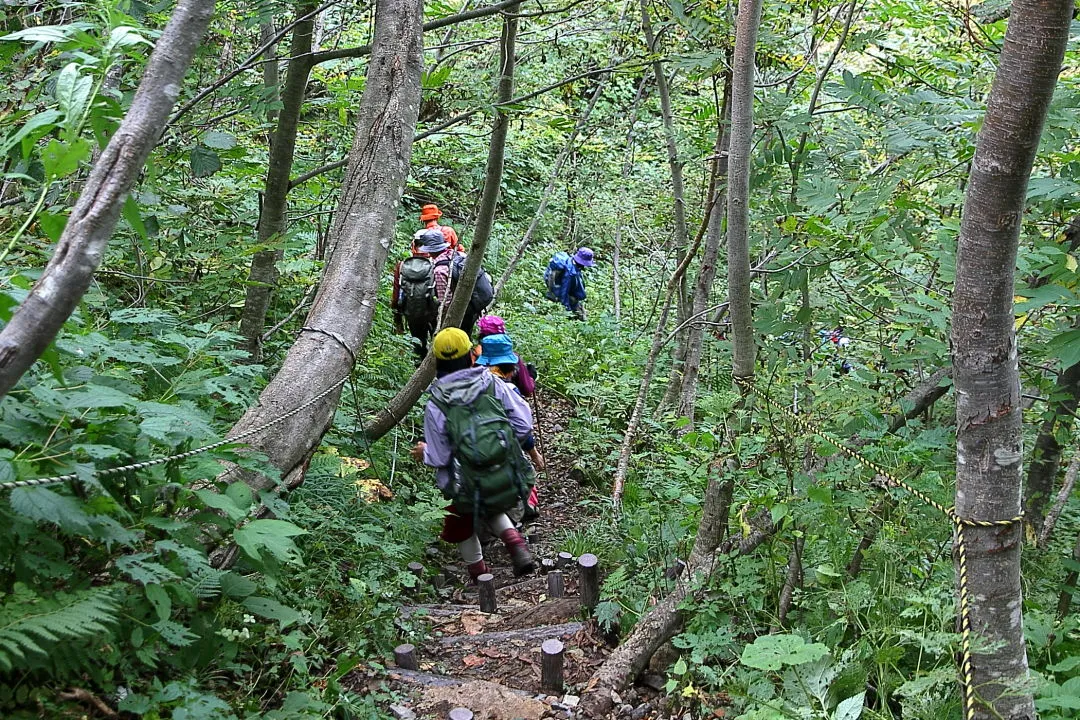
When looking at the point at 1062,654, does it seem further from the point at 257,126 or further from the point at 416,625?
the point at 257,126

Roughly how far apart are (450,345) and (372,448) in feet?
5.79

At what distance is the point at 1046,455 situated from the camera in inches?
171

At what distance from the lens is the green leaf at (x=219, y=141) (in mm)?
4551

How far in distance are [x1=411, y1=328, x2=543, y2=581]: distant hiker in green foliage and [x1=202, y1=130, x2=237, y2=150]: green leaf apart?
1883 mm

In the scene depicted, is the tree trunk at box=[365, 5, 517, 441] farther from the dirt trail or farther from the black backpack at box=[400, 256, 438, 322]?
the black backpack at box=[400, 256, 438, 322]

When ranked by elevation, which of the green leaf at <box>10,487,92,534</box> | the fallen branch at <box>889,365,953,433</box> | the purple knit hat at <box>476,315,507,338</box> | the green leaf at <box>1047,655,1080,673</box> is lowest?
the green leaf at <box>1047,655,1080,673</box>

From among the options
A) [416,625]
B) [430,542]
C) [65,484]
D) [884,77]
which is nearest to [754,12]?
[884,77]

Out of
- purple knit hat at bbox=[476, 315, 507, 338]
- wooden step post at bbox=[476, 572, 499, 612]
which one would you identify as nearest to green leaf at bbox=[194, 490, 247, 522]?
wooden step post at bbox=[476, 572, 499, 612]

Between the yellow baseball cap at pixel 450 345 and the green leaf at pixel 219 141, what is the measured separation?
1878 mm

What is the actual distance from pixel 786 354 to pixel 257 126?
15.4 feet

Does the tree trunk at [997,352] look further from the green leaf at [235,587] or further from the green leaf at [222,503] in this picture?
the green leaf at [235,587]

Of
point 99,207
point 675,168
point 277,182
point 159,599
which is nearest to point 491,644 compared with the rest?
point 159,599

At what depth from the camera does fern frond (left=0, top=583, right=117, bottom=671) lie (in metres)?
2.12

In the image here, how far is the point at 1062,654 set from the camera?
3.47 meters
